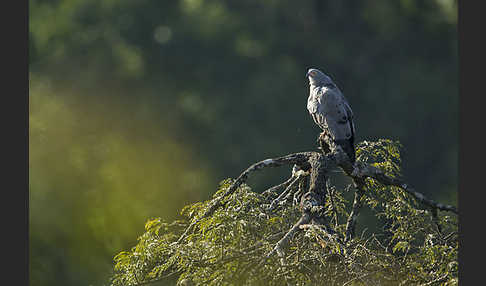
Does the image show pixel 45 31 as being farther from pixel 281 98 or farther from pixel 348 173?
pixel 348 173

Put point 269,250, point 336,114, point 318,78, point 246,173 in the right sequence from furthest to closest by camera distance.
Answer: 1. point 318,78
2. point 336,114
3. point 246,173
4. point 269,250

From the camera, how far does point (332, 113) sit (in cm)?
204

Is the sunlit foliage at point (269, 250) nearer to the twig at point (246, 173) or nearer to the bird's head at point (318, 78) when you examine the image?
the twig at point (246, 173)

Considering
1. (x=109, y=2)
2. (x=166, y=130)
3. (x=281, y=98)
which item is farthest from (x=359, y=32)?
(x=109, y=2)

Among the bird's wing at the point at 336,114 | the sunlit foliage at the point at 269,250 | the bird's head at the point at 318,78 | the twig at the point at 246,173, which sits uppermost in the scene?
the bird's head at the point at 318,78

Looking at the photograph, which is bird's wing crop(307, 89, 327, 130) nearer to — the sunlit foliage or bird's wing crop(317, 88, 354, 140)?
bird's wing crop(317, 88, 354, 140)

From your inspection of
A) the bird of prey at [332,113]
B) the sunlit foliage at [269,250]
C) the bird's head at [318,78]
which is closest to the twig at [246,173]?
the sunlit foliage at [269,250]

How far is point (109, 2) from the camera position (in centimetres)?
504

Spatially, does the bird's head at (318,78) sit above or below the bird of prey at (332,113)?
above

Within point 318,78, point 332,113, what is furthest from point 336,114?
point 318,78

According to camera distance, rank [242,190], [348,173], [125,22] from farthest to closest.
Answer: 1. [125,22]
2. [348,173]
3. [242,190]

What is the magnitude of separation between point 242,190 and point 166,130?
3.06m

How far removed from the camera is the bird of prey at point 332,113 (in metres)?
1.95

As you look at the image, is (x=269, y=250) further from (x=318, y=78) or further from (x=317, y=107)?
(x=318, y=78)
